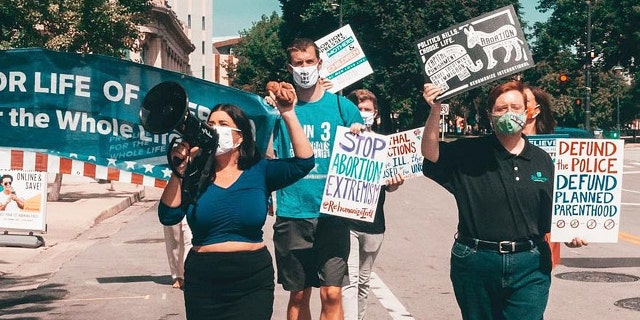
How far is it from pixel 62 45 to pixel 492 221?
76.6 ft

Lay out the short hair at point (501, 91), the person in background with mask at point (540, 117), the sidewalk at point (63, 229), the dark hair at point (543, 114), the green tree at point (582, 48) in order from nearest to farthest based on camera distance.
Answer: the short hair at point (501, 91) < the person in background with mask at point (540, 117) < the dark hair at point (543, 114) < the sidewalk at point (63, 229) < the green tree at point (582, 48)

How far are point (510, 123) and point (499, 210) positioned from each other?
1.42 feet

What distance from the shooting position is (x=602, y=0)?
7294 centimetres

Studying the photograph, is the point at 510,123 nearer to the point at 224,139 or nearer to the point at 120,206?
the point at 224,139

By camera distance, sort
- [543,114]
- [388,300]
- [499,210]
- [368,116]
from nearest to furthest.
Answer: [499,210] → [543,114] → [368,116] → [388,300]

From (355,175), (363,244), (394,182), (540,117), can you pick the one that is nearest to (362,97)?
(394,182)

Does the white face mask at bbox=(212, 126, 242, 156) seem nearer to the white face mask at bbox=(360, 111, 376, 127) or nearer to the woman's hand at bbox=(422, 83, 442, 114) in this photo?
the woman's hand at bbox=(422, 83, 442, 114)

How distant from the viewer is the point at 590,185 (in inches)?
215

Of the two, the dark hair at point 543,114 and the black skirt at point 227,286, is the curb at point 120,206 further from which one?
the black skirt at point 227,286

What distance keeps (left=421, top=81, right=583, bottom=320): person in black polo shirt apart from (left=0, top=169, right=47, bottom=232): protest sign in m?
11.0

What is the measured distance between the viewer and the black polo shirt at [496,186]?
195 inches

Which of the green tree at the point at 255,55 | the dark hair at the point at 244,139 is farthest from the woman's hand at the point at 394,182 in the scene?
the green tree at the point at 255,55

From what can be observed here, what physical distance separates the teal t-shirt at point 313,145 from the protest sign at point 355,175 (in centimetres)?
8

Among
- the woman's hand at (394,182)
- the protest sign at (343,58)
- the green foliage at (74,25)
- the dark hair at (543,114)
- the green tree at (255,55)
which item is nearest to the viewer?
the dark hair at (543,114)
